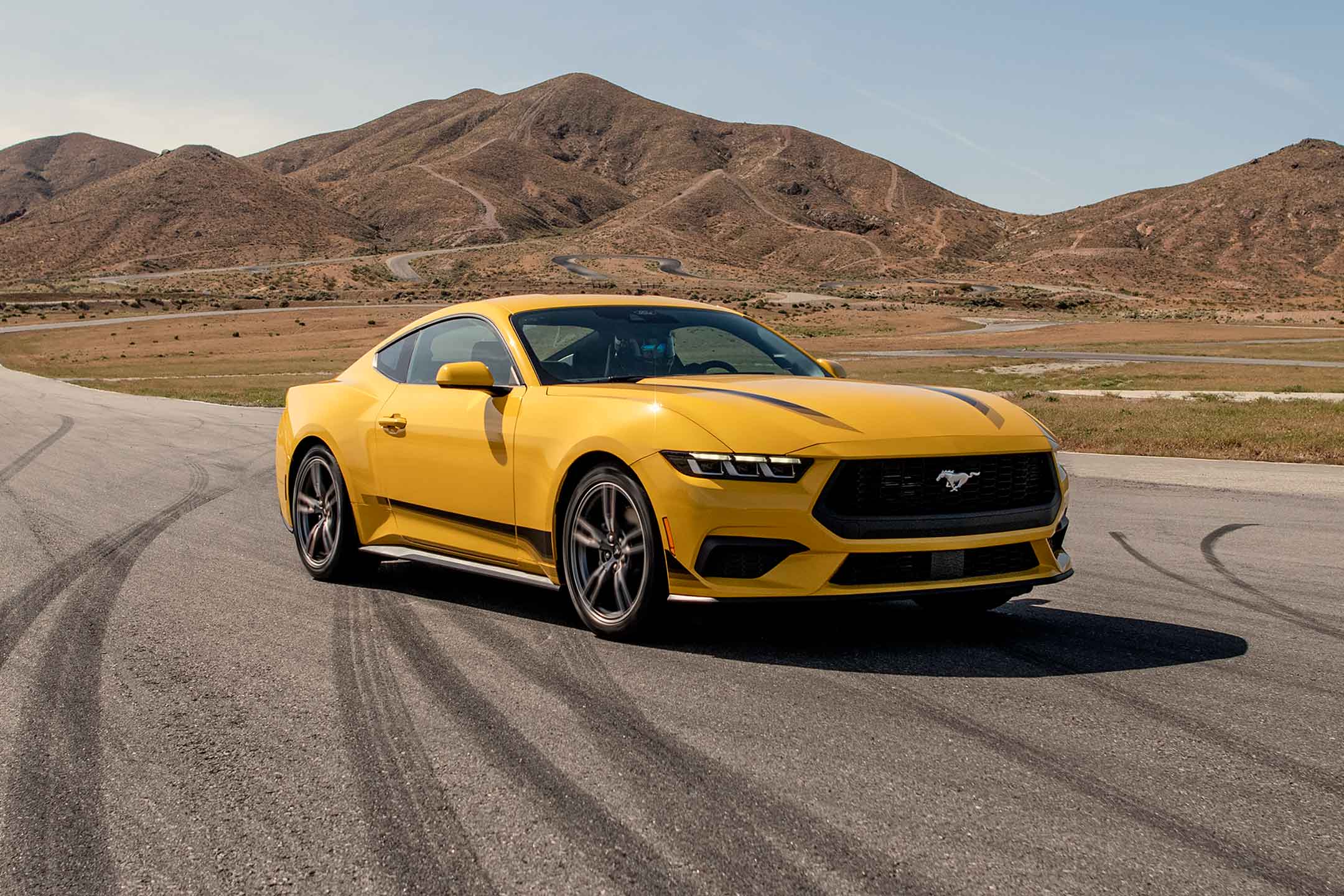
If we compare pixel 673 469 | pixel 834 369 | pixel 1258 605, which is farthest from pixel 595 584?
pixel 1258 605

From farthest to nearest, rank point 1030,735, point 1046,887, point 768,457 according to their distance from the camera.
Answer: point 768,457 → point 1030,735 → point 1046,887

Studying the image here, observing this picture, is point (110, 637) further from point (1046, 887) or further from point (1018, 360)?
point (1018, 360)

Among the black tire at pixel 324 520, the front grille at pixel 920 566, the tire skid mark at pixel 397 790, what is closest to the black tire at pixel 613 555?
the front grille at pixel 920 566

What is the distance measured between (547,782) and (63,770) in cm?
157

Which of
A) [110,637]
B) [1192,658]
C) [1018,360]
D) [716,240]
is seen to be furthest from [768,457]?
[716,240]

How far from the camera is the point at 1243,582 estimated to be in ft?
23.7

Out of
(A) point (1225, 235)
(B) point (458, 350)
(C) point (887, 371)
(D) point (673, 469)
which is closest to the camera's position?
(D) point (673, 469)

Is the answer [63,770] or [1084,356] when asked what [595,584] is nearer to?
[63,770]

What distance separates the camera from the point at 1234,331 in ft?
194

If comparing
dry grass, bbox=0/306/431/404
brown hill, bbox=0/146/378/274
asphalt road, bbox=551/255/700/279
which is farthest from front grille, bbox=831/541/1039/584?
brown hill, bbox=0/146/378/274

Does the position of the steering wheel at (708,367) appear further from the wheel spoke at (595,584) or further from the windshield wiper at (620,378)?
the wheel spoke at (595,584)

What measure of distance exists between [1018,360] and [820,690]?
37.8m

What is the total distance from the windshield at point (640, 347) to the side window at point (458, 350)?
17 centimetres

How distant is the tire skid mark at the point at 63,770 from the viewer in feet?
10.7
